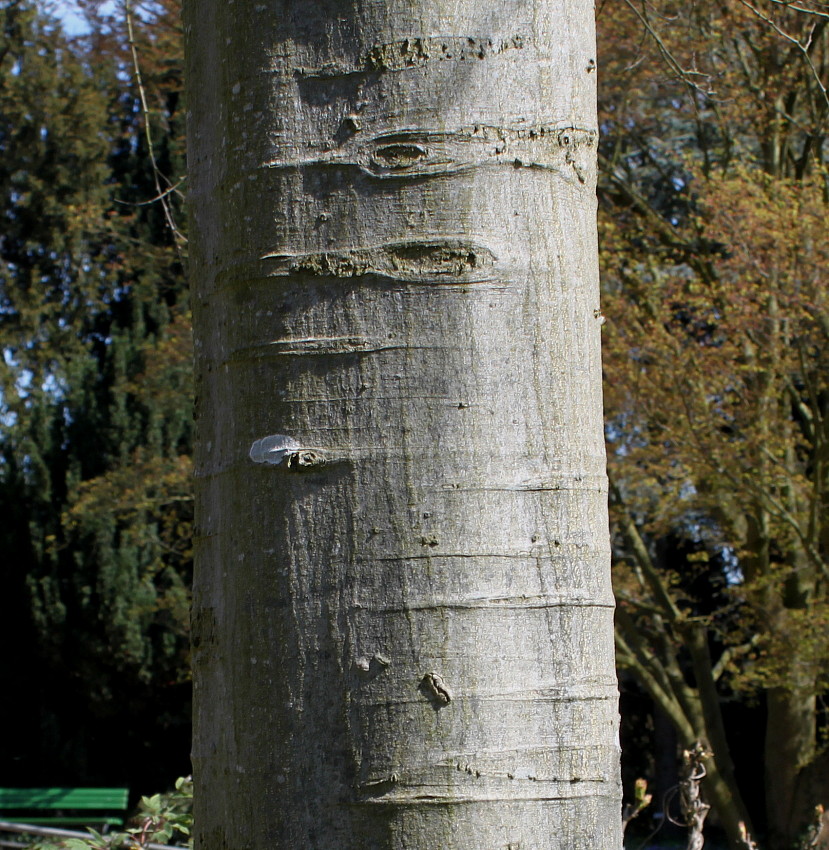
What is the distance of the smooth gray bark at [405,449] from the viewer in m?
0.91

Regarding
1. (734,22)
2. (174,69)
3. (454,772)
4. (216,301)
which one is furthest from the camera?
(174,69)

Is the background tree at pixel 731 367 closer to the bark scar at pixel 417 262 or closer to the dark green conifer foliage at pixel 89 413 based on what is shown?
the dark green conifer foliage at pixel 89 413

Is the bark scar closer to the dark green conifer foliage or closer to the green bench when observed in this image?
the dark green conifer foliage

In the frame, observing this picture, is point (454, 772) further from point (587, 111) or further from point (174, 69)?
point (174, 69)

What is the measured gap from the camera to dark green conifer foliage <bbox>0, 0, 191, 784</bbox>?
37.2 ft

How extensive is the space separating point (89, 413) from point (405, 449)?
11.6 meters

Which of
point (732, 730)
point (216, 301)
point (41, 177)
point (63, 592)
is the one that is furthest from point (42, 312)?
point (216, 301)

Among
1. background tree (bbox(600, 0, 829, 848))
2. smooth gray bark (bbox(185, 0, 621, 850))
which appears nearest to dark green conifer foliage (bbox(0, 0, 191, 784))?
background tree (bbox(600, 0, 829, 848))

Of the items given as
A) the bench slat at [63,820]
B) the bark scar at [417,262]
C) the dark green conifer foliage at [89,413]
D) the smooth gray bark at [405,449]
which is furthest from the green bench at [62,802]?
the bark scar at [417,262]

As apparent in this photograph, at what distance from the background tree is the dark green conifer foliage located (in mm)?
4418

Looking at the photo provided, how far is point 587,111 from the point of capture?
41.5 inches

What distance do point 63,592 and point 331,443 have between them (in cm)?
1191

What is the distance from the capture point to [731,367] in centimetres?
771

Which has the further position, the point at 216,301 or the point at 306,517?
the point at 216,301
